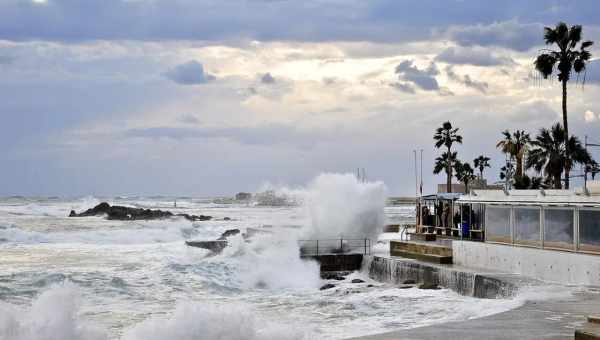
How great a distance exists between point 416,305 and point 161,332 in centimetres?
985

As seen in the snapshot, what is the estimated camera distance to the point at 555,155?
31.7 metres

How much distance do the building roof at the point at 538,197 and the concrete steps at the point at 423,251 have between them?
66.1 inches

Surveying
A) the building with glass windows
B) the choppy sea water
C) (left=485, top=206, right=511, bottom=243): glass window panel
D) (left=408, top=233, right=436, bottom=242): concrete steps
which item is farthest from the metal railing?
(left=485, top=206, right=511, bottom=243): glass window panel

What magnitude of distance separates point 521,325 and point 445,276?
919cm

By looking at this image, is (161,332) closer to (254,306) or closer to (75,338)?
(75,338)

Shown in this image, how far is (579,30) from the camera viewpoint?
29297 millimetres

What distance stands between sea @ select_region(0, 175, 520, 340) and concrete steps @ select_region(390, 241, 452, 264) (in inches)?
57.0

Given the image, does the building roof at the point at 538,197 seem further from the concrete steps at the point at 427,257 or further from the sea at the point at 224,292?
the sea at the point at 224,292

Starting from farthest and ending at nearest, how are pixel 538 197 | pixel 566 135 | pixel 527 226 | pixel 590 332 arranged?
pixel 566 135, pixel 527 226, pixel 538 197, pixel 590 332

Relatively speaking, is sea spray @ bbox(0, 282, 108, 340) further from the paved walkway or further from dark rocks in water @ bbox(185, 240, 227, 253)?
dark rocks in water @ bbox(185, 240, 227, 253)

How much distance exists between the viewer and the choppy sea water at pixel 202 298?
29.6 feet

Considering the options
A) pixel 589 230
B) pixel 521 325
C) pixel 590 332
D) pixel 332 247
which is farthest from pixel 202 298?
pixel 590 332

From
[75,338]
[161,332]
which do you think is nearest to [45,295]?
[75,338]

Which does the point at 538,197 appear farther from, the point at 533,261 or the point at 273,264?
the point at 273,264
